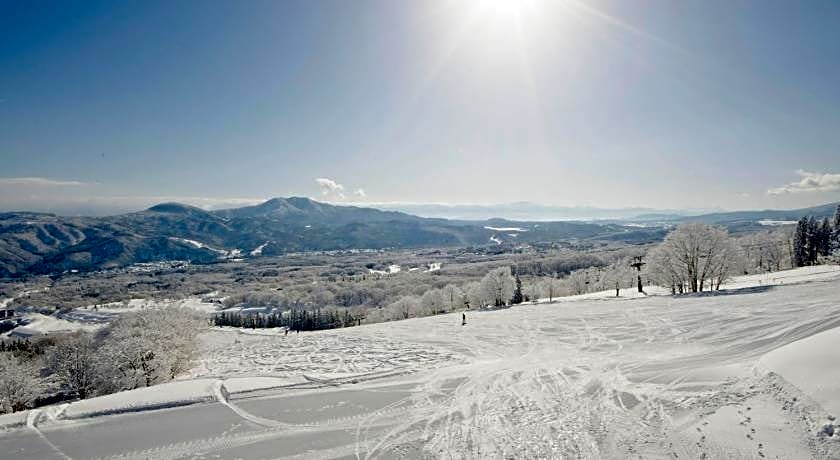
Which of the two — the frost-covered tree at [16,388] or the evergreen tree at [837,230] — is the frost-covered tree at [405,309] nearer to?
the frost-covered tree at [16,388]

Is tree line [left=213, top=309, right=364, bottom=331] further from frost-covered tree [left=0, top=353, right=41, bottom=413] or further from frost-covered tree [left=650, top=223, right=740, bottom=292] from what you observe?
frost-covered tree [left=650, top=223, right=740, bottom=292]

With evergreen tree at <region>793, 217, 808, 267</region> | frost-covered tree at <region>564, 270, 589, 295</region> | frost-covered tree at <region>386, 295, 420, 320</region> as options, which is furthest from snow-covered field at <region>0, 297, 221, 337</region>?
evergreen tree at <region>793, 217, 808, 267</region>

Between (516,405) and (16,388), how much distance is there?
171 ft

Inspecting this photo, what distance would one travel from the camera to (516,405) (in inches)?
463

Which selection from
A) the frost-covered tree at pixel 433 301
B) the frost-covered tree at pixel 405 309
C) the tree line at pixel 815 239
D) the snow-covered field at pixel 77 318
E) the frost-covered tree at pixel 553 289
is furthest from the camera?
the snow-covered field at pixel 77 318

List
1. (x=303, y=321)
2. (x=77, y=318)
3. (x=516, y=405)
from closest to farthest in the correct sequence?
(x=516, y=405) → (x=303, y=321) → (x=77, y=318)

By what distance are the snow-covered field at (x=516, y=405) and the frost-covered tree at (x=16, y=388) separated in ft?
113

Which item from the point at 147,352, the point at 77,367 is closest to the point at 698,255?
the point at 147,352

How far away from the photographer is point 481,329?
1086 inches

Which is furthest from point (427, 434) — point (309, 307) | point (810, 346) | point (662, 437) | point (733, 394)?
point (309, 307)

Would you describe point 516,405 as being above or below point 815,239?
below

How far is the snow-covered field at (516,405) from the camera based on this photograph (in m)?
8.68

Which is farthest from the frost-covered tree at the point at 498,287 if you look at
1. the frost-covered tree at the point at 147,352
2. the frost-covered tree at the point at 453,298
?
the frost-covered tree at the point at 147,352

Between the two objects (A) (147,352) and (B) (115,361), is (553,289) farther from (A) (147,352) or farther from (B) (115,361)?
(B) (115,361)
